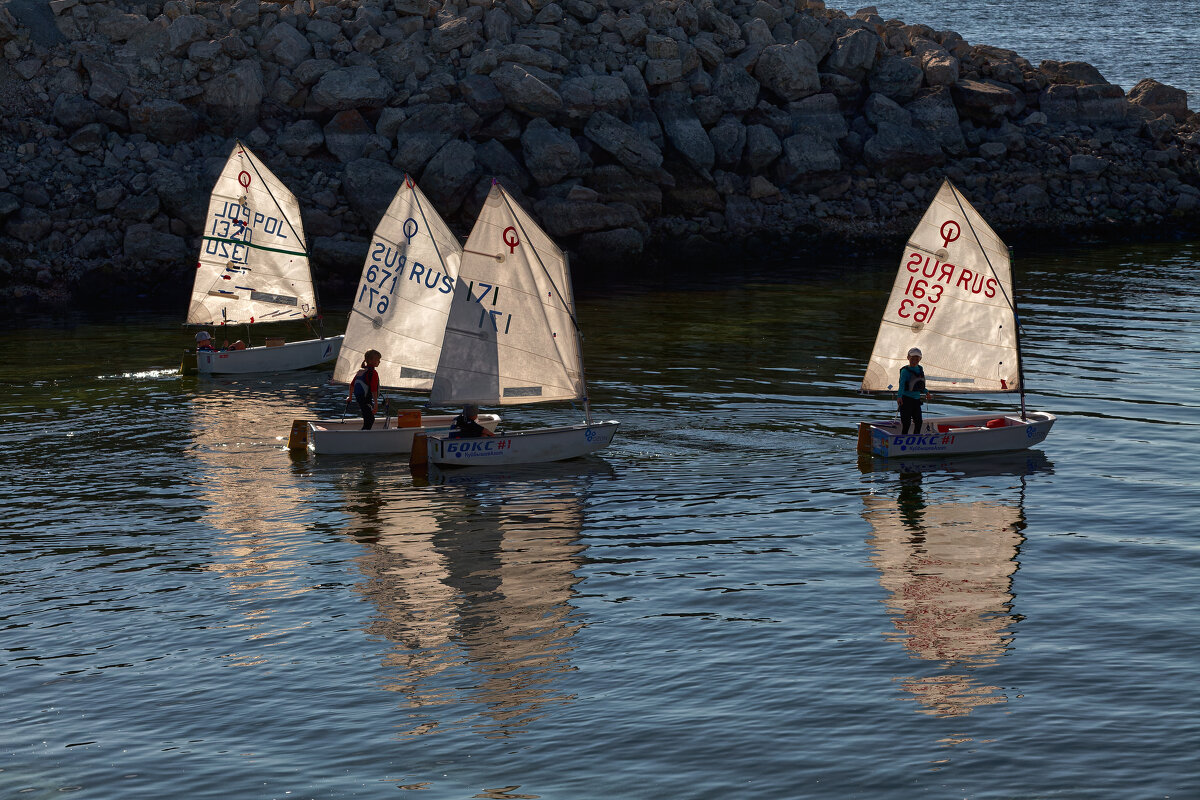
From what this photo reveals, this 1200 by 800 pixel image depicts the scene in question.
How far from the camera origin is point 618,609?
24.5m

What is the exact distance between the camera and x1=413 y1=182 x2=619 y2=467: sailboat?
34.1 metres

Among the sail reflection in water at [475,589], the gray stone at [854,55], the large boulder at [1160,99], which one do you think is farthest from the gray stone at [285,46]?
the large boulder at [1160,99]

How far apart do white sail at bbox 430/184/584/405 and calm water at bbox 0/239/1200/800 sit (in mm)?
2399

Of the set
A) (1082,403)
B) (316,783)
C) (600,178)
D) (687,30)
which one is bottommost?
(316,783)

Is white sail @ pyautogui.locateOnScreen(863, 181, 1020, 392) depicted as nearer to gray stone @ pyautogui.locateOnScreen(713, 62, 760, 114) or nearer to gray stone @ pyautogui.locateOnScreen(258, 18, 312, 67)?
gray stone @ pyautogui.locateOnScreen(713, 62, 760, 114)

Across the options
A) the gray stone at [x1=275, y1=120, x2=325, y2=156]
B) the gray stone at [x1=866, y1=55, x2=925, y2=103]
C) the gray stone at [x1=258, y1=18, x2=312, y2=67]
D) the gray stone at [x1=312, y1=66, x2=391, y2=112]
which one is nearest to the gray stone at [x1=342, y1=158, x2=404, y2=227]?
the gray stone at [x1=275, y1=120, x2=325, y2=156]

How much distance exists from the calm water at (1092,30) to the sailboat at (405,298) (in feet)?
345

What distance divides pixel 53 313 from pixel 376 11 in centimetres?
2467

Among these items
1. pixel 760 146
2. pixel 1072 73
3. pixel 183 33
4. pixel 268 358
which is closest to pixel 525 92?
pixel 760 146

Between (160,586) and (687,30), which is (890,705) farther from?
(687,30)

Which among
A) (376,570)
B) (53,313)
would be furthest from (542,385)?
(53,313)

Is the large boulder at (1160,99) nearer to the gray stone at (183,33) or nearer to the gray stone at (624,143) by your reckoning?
the gray stone at (624,143)

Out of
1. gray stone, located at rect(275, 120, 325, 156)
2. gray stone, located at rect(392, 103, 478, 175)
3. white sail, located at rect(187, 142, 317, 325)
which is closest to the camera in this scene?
white sail, located at rect(187, 142, 317, 325)

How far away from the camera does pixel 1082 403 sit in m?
41.0
